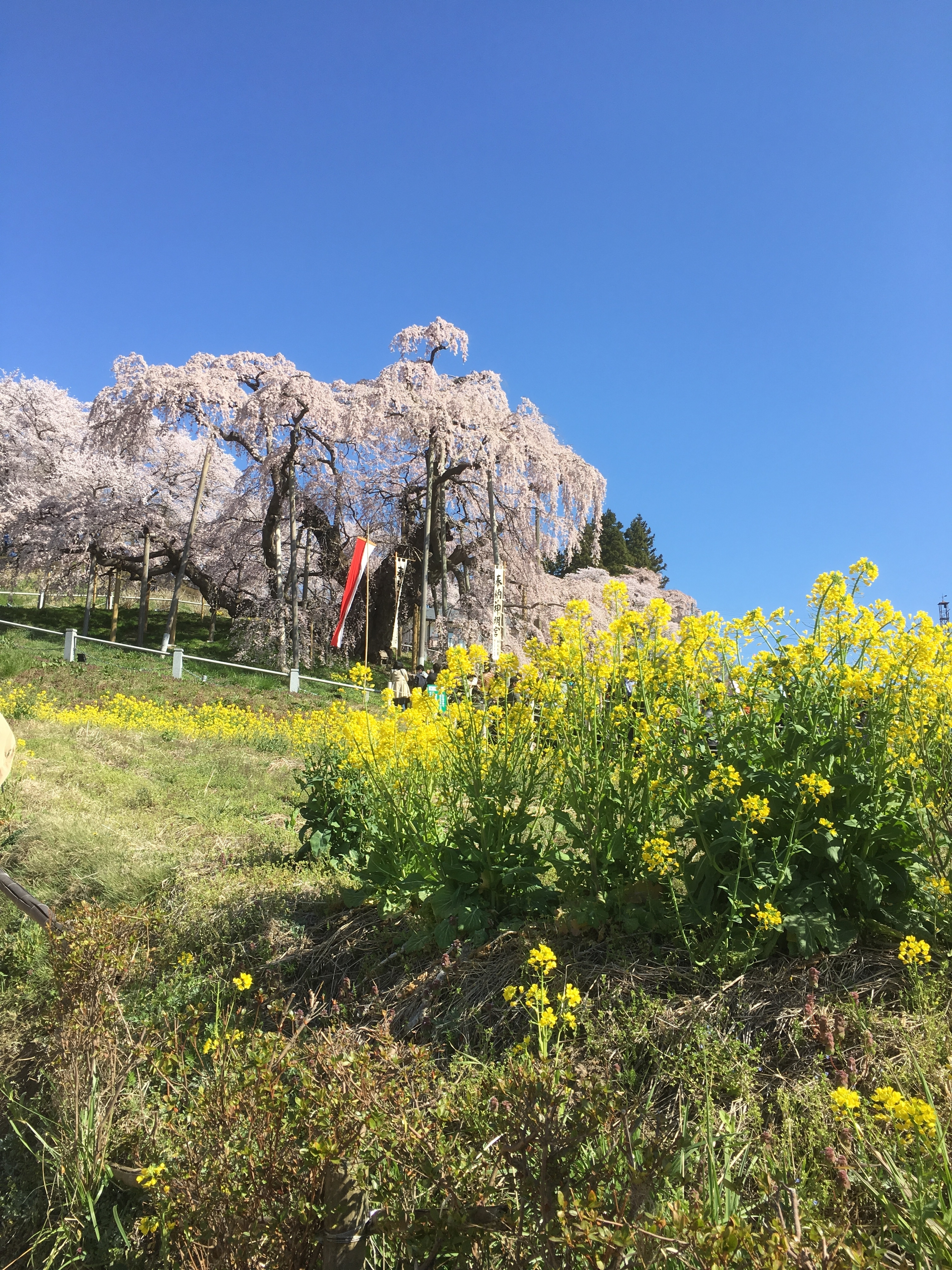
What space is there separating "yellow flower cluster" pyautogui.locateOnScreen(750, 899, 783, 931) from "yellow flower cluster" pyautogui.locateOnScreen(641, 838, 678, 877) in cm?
31

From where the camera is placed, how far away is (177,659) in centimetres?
1602

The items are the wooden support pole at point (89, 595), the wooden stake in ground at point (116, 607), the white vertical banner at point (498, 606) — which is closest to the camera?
the white vertical banner at point (498, 606)

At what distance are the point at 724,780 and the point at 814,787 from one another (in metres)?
0.31

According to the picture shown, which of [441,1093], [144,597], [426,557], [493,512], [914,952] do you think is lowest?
[441,1093]

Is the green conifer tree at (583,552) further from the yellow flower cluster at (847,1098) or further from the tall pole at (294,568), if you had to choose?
the yellow flower cluster at (847,1098)

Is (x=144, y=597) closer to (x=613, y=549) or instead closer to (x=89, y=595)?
(x=89, y=595)

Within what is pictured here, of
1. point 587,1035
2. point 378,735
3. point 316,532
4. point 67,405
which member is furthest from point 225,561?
point 587,1035

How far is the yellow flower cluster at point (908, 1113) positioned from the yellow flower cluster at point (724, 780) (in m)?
1.05

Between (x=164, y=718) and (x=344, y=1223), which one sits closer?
(x=344, y=1223)

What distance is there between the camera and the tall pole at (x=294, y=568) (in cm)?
1920

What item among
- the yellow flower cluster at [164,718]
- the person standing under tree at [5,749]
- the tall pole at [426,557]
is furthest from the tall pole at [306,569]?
the person standing under tree at [5,749]

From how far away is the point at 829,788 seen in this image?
8.41 feet

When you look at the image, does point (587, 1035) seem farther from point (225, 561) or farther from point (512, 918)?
point (225, 561)

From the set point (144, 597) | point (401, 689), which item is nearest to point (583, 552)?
point (144, 597)
